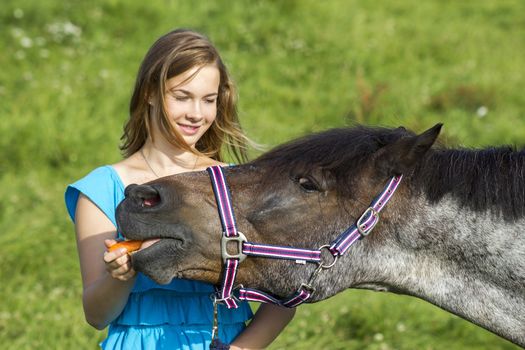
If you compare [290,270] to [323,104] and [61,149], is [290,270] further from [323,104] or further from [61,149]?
[323,104]

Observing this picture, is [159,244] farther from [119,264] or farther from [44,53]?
[44,53]

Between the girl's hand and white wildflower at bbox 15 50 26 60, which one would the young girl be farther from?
white wildflower at bbox 15 50 26 60

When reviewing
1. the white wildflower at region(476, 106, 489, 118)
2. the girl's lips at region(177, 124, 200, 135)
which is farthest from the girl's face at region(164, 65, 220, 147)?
the white wildflower at region(476, 106, 489, 118)

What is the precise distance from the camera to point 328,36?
9.24m

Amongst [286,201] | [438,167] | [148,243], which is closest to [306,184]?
[286,201]

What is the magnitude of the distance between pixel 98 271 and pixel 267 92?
5.94 metres

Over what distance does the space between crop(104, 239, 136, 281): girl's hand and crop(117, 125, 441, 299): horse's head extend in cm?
7

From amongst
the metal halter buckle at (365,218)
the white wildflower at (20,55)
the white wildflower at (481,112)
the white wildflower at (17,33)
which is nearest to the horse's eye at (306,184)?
the metal halter buckle at (365,218)

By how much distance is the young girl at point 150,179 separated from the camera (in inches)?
106

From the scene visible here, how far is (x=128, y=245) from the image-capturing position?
2.46m

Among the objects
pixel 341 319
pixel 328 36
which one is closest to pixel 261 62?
pixel 328 36

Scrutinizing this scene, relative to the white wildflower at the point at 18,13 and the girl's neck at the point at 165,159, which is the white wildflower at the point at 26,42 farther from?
the girl's neck at the point at 165,159

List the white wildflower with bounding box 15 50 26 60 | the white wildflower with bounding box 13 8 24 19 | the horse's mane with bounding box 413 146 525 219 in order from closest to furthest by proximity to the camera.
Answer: the horse's mane with bounding box 413 146 525 219
the white wildflower with bounding box 15 50 26 60
the white wildflower with bounding box 13 8 24 19

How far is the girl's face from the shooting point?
289 centimetres
